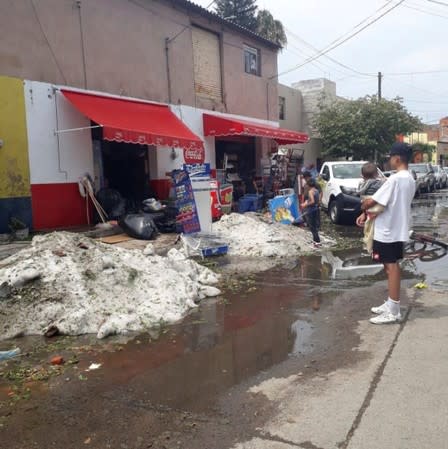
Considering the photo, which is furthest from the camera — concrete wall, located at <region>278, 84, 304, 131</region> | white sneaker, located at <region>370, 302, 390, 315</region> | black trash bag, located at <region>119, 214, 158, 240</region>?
concrete wall, located at <region>278, 84, 304, 131</region>

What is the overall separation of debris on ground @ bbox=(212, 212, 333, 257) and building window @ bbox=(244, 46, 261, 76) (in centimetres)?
992

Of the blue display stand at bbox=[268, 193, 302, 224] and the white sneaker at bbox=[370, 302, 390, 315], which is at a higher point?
the blue display stand at bbox=[268, 193, 302, 224]

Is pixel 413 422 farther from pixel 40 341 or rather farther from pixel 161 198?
pixel 161 198

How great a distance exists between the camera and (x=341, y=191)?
15.3m

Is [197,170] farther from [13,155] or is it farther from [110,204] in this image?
[13,155]

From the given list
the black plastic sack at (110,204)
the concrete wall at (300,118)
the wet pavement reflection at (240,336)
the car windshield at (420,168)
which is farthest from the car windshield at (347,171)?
the car windshield at (420,168)

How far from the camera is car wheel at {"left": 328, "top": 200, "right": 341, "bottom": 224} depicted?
49.6 ft

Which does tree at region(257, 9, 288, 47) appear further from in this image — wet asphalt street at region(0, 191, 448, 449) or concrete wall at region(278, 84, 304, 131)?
wet asphalt street at region(0, 191, 448, 449)

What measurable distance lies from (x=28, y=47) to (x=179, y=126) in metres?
4.64

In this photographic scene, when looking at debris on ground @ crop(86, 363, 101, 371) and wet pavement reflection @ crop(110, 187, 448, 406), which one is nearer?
wet pavement reflection @ crop(110, 187, 448, 406)

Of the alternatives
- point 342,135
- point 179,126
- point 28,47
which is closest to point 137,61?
point 179,126

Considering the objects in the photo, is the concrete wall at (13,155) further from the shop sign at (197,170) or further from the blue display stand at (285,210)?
the blue display stand at (285,210)

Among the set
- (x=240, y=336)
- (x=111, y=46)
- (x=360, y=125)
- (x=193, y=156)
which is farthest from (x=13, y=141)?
(x=360, y=125)

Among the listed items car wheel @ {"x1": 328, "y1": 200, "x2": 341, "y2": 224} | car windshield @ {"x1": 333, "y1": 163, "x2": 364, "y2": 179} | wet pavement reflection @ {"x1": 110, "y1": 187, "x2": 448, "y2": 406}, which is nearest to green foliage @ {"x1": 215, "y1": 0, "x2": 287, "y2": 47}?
car windshield @ {"x1": 333, "y1": 163, "x2": 364, "y2": 179}
